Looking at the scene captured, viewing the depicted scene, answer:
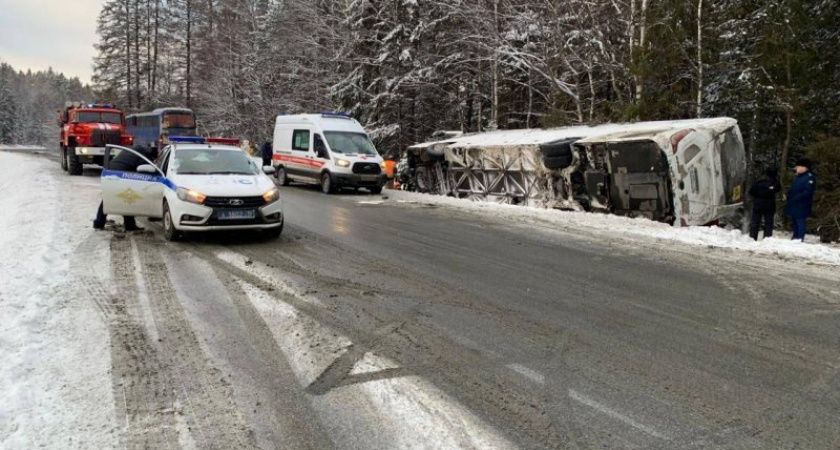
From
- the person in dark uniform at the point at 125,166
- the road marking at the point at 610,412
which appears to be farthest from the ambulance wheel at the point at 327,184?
the road marking at the point at 610,412

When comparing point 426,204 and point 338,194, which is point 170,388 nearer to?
point 426,204

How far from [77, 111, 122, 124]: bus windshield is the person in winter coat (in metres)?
23.9

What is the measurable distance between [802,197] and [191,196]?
1073 centimetres

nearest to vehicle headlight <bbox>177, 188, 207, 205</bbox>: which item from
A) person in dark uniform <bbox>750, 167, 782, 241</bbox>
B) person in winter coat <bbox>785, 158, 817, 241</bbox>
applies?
person in dark uniform <bbox>750, 167, 782, 241</bbox>

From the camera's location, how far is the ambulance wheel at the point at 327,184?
17922 millimetres

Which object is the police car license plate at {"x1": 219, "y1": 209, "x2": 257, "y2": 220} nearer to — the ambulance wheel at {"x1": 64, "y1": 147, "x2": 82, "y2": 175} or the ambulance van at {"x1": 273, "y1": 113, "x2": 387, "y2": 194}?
the ambulance van at {"x1": 273, "y1": 113, "x2": 387, "y2": 194}

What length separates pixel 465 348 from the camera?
15.0 feet

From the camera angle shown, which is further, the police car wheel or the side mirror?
the police car wheel

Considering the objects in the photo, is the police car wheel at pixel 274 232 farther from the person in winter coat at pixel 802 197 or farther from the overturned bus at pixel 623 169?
the person in winter coat at pixel 802 197

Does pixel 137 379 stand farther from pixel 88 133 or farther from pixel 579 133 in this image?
pixel 88 133

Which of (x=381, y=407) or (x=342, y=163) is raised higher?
(x=342, y=163)

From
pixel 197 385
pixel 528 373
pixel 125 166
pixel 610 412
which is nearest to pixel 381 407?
pixel 528 373

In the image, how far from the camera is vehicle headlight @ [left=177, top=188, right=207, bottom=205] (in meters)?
8.48

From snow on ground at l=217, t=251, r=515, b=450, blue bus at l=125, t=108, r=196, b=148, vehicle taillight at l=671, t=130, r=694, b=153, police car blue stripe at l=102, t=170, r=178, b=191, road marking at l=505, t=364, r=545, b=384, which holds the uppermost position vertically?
blue bus at l=125, t=108, r=196, b=148
